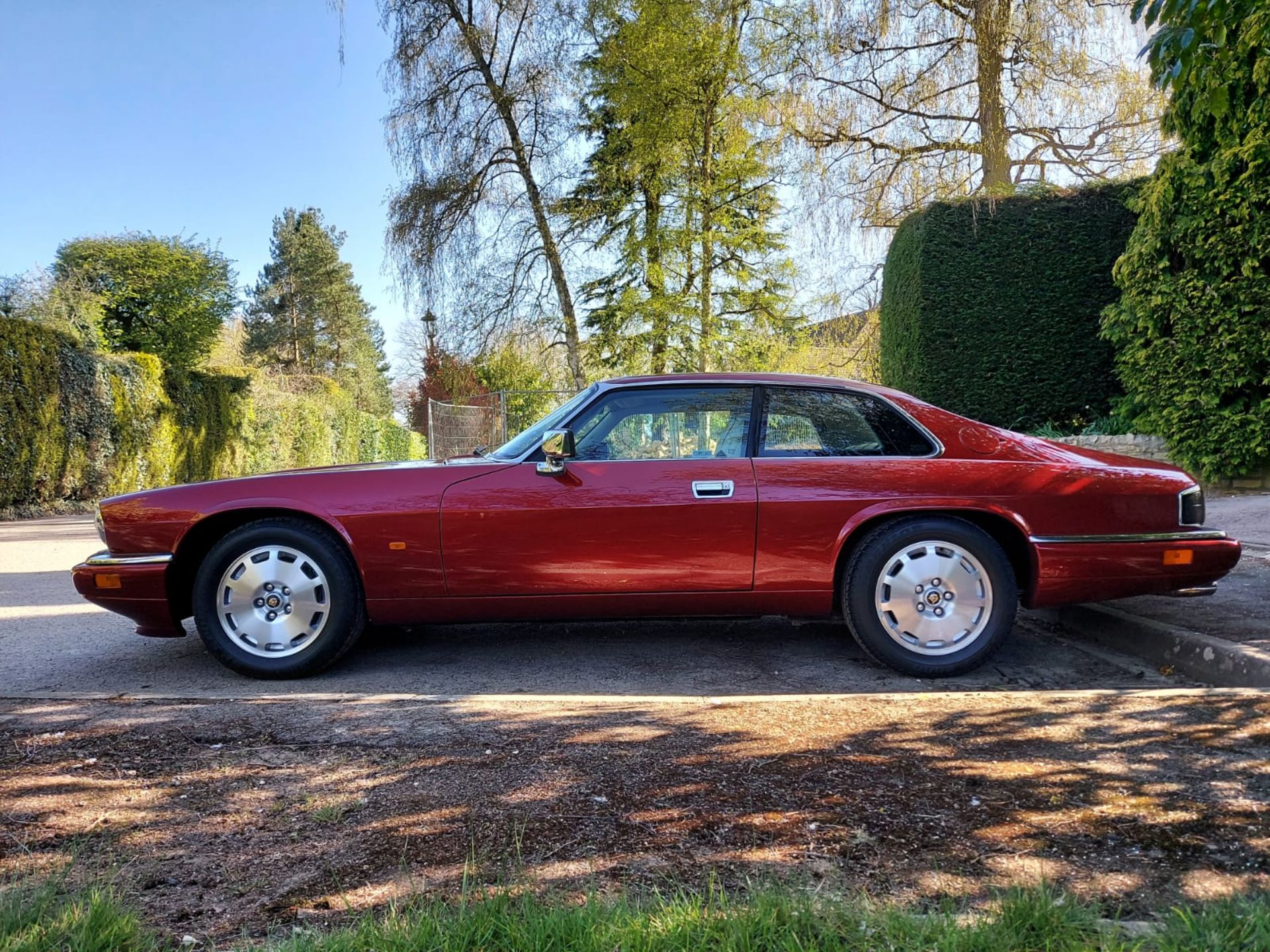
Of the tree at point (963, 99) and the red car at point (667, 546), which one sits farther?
the tree at point (963, 99)

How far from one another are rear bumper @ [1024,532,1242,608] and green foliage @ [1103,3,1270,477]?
246 inches

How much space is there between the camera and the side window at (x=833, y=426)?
3795mm

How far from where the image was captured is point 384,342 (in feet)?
193

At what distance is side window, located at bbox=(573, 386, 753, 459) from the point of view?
3779mm

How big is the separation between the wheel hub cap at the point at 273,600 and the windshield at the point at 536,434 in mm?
999

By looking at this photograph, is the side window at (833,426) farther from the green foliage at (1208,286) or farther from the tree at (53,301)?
the tree at (53,301)

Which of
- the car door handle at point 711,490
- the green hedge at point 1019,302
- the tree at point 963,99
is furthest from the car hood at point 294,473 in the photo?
the tree at point 963,99

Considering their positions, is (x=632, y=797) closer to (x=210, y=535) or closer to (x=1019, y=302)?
(x=210, y=535)

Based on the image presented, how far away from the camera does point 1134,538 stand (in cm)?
361

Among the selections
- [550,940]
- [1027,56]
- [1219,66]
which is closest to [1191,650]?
[1219,66]

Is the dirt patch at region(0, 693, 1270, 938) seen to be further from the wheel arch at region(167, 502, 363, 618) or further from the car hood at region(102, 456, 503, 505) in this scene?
the car hood at region(102, 456, 503, 505)

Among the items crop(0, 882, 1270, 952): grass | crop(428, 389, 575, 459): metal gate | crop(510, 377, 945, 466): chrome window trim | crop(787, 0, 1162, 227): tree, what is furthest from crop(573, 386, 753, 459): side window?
crop(428, 389, 575, 459): metal gate

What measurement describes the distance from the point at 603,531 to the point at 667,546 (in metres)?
0.30

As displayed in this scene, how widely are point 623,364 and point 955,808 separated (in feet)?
51.9
